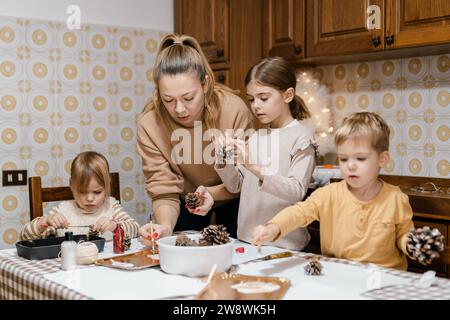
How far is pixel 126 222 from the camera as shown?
208 cm

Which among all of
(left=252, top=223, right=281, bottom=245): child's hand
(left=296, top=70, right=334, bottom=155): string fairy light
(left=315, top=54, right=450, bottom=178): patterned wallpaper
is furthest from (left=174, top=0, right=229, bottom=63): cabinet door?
(left=252, top=223, right=281, bottom=245): child's hand

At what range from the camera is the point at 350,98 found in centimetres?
331

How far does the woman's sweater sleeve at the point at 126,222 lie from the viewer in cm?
204

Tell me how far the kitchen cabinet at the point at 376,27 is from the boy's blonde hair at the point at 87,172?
1426 mm

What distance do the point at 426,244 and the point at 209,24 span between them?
7.98 ft

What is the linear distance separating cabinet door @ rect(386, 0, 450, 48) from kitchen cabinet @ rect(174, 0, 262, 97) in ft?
3.00

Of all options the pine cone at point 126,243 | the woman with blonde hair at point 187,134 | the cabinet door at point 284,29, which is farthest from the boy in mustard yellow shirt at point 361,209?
the cabinet door at point 284,29

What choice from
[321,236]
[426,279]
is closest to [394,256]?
[321,236]

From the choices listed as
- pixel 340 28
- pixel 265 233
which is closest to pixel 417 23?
pixel 340 28

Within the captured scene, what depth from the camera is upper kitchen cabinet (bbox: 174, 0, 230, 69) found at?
3412 mm

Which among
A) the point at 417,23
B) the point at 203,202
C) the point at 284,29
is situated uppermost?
the point at 284,29

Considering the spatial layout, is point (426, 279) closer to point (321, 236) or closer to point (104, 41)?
point (321, 236)

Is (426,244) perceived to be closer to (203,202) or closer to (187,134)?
(203,202)

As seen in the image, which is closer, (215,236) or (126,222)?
(215,236)
